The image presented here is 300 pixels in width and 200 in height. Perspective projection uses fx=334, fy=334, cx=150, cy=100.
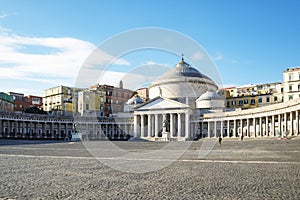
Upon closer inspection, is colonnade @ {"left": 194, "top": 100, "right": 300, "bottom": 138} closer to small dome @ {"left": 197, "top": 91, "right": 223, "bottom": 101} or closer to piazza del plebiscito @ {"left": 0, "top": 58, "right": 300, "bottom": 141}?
piazza del plebiscito @ {"left": 0, "top": 58, "right": 300, "bottom": 141}

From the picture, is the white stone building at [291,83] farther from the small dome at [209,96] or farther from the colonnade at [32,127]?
the colonnade at [32,127]

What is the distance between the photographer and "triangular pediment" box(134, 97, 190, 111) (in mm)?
73938

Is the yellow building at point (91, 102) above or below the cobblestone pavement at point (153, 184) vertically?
above

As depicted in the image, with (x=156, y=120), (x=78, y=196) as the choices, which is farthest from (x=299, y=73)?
(x=78, y=196)

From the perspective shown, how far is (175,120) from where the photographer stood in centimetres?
7681

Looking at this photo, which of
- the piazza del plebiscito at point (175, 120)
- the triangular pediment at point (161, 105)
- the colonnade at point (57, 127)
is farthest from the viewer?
the triangular pediment at point (161, 105)

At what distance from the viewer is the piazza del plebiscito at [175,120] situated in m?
60.2

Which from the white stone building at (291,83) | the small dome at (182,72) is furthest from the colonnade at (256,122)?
the small dome at (182,72)

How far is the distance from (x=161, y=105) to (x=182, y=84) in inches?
507

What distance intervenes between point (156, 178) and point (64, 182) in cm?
292

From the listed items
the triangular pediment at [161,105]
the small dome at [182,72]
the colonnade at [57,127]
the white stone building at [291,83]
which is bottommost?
the colonnade at [57,127]

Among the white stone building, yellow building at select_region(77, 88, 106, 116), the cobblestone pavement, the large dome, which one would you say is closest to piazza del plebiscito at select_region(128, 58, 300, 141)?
the large dome

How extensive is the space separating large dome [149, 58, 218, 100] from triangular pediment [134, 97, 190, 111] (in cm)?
946

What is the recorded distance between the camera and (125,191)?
8.55m
